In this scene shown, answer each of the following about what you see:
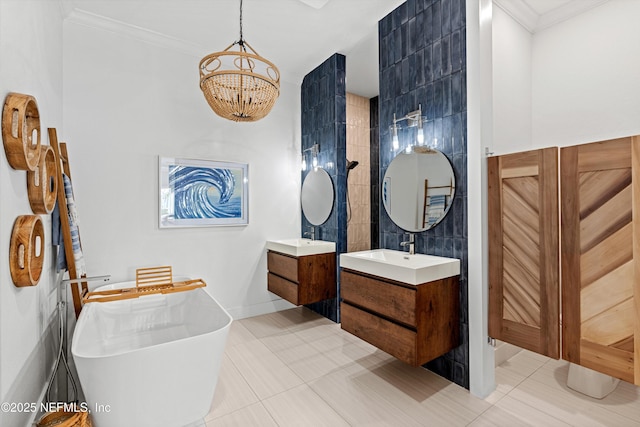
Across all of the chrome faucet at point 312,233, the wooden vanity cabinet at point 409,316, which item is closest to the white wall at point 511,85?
the wooden vanity cabinet at point 409,316

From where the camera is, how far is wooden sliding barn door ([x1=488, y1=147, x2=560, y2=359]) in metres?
1.78

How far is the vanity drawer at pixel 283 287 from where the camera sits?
3193mm

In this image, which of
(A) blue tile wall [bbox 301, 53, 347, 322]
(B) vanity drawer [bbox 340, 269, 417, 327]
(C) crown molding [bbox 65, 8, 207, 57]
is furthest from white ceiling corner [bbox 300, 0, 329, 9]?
(B) vanity drawer [bbox 340, 269, 417, 327]

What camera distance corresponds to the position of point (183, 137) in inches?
124

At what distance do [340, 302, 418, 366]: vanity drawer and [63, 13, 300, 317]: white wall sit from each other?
1596 mm

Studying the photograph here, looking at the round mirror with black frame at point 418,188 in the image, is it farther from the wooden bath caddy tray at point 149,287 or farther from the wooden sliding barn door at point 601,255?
the wooden bath caddy tray at point 149,287

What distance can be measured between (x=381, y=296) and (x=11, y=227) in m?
2.04

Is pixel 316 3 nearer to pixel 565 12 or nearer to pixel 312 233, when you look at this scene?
pixel 565 12

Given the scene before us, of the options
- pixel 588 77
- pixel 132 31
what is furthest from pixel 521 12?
pixel 132 31

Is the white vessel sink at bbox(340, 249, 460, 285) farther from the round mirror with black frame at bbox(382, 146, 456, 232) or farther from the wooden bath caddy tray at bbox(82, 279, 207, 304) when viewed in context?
the wooden bath caddy tray at bbox(82, 279, 207, 304)

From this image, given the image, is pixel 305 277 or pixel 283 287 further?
pixel 283 287

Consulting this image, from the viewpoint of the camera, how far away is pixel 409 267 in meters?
1.94

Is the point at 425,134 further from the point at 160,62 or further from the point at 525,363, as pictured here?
the point at 160,62

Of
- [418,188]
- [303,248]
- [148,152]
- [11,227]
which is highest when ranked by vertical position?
[148,152]
